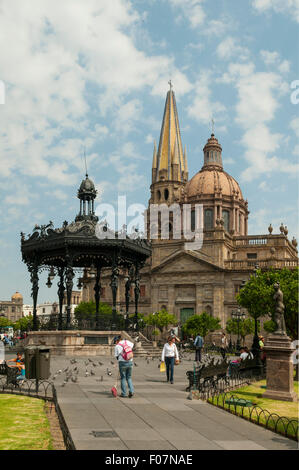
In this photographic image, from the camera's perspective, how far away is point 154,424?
9398 mm

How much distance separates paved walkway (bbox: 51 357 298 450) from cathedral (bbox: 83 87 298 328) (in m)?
47.3

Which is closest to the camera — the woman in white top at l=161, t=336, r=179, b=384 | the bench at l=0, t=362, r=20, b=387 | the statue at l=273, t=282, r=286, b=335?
the bench at l=0, t=362, r=20, b=387

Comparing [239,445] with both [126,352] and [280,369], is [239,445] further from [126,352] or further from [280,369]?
[280,369]

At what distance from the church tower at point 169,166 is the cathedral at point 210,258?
2644 millimetres

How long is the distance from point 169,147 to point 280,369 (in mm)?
72709

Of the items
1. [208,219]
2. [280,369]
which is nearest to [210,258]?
[208,219]

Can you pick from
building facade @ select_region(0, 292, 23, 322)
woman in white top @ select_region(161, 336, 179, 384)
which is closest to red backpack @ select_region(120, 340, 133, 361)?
woman in white top @ select_region(161, 336, 179, 384)

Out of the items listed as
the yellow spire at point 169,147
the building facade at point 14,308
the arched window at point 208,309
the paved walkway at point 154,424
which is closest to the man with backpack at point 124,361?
the paved walkway at point 154,424

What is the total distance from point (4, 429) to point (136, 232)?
70.1 feet

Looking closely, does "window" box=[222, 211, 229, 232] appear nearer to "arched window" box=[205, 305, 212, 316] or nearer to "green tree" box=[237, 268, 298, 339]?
"arched window" box=[205, 305, 212, 316]

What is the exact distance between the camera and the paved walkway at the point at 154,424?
796cm

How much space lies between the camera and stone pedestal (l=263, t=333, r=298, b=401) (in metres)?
13.4

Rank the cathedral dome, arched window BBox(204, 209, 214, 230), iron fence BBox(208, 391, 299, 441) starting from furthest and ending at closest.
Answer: the cathedral dome → arched window BBox(204, 209, 214, 230) → iron fence BBox(208, 391, 299, 441)

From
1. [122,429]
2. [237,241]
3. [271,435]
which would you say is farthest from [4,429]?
[237,241]
